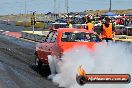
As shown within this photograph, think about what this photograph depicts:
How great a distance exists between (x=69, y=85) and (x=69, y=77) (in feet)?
0.74

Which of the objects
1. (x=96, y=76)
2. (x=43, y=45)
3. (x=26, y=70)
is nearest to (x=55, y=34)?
(x=43, y=45)

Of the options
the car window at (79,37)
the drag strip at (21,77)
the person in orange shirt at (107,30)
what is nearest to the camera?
the drag strip at (21,77)

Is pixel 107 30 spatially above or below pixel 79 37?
below

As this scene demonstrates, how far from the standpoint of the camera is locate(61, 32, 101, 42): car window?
14313 millimetres

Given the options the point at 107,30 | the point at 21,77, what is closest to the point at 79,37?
the point at 21,77

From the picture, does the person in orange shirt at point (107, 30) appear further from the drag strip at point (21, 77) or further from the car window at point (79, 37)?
the car window at point (79, 37)

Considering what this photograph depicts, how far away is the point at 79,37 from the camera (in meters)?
14.5

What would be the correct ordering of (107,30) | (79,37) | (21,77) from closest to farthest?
(79,37), (21,77), (107,30)

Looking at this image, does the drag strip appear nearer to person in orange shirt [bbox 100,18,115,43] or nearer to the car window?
the car window

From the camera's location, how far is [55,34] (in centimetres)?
1493

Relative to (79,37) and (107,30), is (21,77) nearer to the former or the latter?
(79,37)


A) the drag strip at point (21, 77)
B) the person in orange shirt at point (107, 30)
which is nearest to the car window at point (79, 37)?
the drag strip at point (21, 77)

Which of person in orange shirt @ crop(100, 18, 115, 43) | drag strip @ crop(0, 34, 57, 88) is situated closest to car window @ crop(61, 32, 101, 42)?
drag strip @ crop(0, 34, 57, 88)

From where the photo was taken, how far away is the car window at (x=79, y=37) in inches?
564
